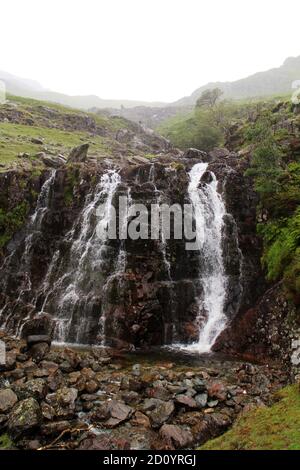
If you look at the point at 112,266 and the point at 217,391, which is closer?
the point at 217,391

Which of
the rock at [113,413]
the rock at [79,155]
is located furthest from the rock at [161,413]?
the rock at [79,155]

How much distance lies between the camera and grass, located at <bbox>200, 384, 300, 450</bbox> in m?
10.9

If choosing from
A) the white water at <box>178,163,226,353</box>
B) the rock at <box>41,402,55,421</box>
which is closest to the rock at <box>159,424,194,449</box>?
the rock at <box>41,402,55,421</box>

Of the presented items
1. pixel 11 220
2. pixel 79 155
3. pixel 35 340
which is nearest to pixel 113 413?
pixel 35 340

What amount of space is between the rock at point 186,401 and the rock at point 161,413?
45 centimetres

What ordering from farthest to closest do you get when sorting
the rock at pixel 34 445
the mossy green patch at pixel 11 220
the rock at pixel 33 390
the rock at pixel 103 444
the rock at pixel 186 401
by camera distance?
the mossy green patch at pixel 11 220, the rock at pixel 33 390, the rock at pixel 186 401, the rock at pixel 34 445, the rock at pixel 103 444

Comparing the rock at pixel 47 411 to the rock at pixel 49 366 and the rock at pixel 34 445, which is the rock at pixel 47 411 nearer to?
the rock at pixel 34 445

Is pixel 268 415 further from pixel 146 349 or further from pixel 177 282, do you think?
pixel 177 282

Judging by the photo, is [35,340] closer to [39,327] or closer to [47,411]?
[39,327]

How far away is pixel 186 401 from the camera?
648 inches

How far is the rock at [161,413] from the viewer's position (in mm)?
15031

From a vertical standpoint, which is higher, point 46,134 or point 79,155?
point 46,134

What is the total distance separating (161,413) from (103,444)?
9.93ft
